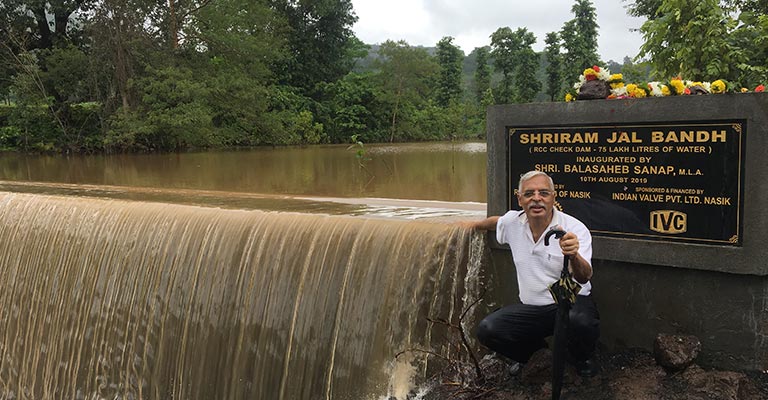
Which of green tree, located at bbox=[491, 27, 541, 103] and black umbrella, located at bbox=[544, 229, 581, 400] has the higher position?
green tree, located at bbox=[491, 27, 541, 103]

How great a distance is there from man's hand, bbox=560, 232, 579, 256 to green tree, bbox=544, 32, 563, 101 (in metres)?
41.5

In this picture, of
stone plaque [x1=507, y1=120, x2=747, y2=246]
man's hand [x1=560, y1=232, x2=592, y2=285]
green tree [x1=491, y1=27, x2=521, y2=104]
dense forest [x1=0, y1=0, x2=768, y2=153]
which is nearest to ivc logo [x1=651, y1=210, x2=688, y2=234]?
stone plaque [x1=507, y1=120, x2=747, y2=246]

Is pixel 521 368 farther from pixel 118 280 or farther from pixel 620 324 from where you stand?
pixel 118 280

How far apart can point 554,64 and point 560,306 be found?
139 ft

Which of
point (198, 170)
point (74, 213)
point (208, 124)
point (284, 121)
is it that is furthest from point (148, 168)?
point (284, 121)

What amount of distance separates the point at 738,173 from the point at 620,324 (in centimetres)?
111

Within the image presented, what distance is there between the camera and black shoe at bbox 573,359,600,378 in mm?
3623

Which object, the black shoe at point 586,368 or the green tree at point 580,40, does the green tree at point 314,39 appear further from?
the black shoe at point 586,368

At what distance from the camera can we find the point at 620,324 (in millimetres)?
3891

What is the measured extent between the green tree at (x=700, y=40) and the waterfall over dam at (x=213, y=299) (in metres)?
6.11

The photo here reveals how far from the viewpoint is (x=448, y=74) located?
5072 cm

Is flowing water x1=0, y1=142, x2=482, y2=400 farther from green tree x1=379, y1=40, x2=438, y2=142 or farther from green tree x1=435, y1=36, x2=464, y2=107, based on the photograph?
green tree x1=435, y1=36, x2=464, y2=107

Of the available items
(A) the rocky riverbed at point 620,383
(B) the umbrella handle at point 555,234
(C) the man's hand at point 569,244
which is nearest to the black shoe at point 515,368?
(A) the rocky riverbed at point 620,383

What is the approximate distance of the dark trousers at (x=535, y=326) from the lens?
11.1ft
